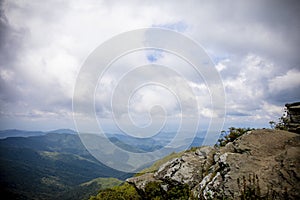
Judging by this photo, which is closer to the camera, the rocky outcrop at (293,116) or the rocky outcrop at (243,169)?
the rocky outcrop at (243,169)

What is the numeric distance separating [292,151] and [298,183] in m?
2.29

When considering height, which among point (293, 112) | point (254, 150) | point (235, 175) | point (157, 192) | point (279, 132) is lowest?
point (157, 192)

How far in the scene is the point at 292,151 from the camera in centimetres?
1002

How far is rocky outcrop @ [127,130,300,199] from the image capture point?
28.4 ft

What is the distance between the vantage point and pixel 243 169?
10438mm

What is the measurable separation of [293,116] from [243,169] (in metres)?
8.94

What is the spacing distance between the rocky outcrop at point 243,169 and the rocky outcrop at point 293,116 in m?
2.98

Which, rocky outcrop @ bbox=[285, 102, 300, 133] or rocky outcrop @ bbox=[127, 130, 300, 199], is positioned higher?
rocky outcrop @ bbox=[285, 102, 300, 133]

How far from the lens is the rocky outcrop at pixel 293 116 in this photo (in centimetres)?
1502

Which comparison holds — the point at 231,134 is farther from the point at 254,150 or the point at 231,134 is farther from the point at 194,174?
the point at 194,174

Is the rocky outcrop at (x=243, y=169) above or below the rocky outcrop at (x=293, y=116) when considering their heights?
below

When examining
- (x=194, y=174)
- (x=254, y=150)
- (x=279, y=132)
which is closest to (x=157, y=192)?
(x=194, y=174)

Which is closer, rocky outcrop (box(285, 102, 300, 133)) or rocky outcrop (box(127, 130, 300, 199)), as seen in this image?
rocky outcrop (box(127, 130, 300, 199))

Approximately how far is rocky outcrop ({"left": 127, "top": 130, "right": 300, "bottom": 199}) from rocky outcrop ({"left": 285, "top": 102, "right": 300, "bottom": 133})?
9.76 ft
